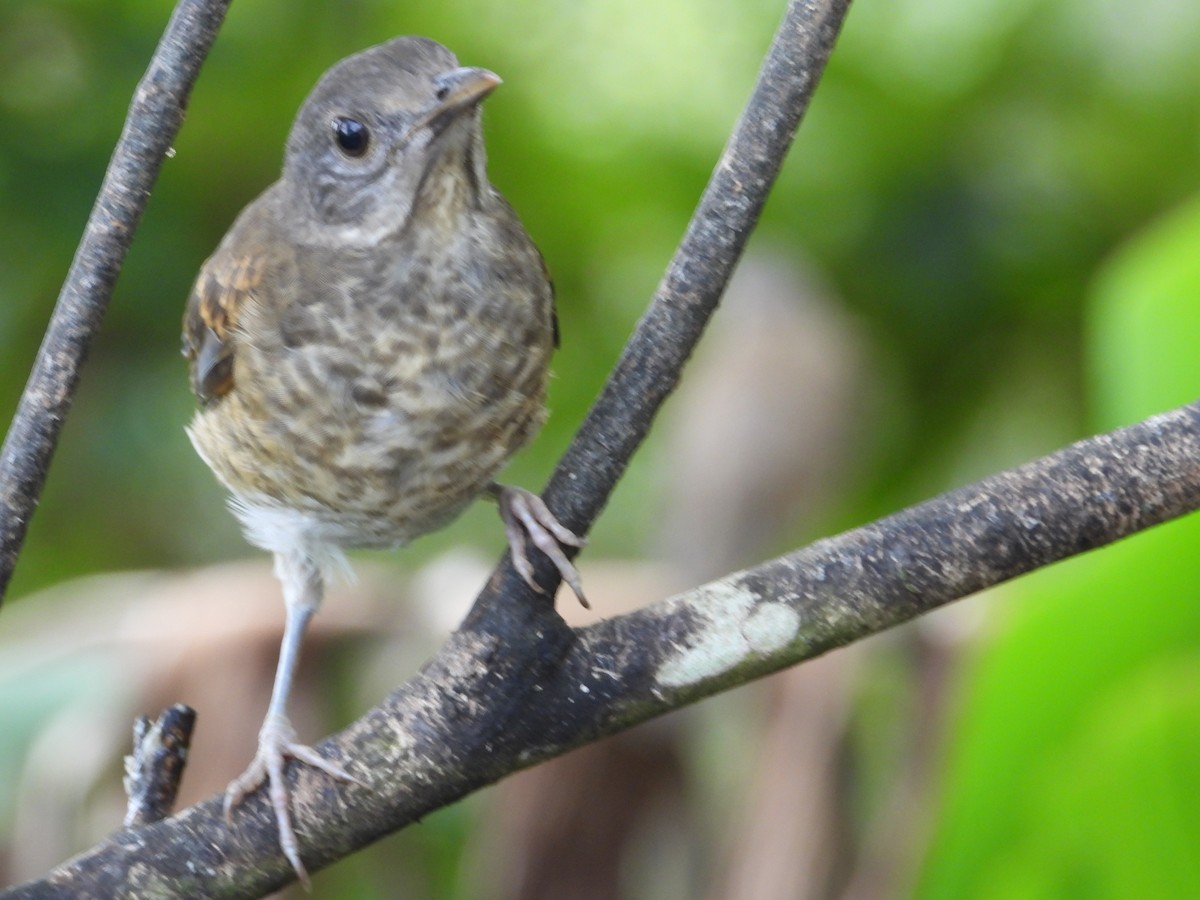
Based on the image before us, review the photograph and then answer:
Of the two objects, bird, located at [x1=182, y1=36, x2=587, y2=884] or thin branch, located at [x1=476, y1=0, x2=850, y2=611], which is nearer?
thin branch, located at [x1=476, y1=0, x2=850, y2=611]

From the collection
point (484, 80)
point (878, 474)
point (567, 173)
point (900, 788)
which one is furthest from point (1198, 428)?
point (567, 173)

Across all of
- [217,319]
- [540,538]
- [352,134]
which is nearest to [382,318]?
[352,134]

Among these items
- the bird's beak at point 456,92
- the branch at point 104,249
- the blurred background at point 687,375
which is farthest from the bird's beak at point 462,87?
the blurred background at point 687,375

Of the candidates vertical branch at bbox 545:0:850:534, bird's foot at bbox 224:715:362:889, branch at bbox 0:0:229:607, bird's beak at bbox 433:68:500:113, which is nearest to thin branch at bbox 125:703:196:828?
bird's foot at bbox 224:715:362:889

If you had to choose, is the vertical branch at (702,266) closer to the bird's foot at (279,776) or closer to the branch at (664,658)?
the branch at (664,658)

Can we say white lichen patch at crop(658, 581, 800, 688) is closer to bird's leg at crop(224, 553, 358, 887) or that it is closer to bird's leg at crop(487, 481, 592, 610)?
bird's leg at crop(487, 481, 592, 610)

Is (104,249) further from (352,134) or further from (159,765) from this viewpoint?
(352,134)
